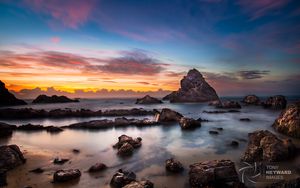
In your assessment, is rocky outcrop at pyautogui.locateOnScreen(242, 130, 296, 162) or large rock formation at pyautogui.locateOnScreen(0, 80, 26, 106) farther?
large rock formation at pyautogui.locateOnScreen(0, 80, 26, 106)

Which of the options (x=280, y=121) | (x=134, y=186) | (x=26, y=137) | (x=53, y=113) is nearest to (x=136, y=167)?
(x=134, y=186)

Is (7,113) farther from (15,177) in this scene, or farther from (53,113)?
(15,177)

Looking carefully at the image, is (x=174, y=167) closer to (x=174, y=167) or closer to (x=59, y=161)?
(x=174, y=167)

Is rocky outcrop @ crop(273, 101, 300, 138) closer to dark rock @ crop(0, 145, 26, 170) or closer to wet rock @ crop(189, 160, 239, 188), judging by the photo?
wet rock @ crop(189, 160, 239, 188)

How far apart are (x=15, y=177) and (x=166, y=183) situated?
7987mm

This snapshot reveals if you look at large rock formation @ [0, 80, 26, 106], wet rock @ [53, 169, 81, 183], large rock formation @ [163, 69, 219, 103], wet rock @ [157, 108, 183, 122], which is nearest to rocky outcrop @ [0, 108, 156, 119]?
wet rock @ [157, 108, 183, 122]

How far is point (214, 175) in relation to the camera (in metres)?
9.29

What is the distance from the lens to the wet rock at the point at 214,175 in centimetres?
911

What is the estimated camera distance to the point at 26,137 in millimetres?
22438

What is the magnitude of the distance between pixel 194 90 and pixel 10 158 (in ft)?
422

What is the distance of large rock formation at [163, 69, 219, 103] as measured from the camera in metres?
132

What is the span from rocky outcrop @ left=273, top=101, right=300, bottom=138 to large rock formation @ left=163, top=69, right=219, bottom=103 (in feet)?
350

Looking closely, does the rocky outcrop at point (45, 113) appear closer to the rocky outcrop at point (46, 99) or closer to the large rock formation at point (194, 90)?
the rocky outcrop at point (46, 99)

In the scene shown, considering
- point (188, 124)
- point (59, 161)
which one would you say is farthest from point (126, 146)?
point (188, 124)
